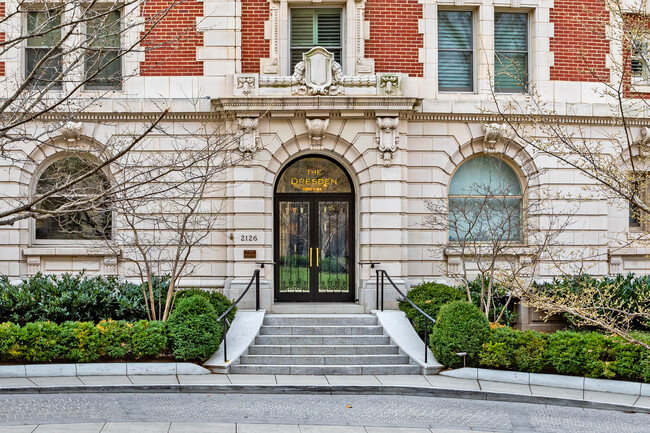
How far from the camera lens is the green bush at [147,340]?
12539 millimetres

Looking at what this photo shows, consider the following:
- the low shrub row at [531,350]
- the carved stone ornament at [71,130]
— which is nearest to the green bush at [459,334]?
the low shrub row at [531,350]

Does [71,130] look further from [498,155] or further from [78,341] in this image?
[498,155]

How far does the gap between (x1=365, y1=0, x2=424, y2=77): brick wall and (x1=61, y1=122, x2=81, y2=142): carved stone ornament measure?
704cm

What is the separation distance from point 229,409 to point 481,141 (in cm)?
973

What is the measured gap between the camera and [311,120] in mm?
16281

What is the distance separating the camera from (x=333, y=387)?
11812 mm

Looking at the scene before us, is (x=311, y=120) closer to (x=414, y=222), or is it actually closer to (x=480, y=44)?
(x=414, y=222)

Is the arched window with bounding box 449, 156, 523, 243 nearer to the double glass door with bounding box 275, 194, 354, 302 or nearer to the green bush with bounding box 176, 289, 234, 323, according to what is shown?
the double glass door with bounding box 275, 194, 354, 302

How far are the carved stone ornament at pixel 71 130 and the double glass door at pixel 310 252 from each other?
16.2 ft

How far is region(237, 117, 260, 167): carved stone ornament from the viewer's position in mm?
16094

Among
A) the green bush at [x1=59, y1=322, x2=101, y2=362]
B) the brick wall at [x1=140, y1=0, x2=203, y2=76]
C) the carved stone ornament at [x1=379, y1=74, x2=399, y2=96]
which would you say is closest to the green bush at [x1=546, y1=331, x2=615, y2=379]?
the carved stone ornament at [x1=379, y1=74, x2=399, y2=96]

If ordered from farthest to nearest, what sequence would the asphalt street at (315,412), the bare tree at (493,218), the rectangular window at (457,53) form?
the rectangular window at (457,53), the bare tree at (493,218), the asphalt street at (315,412)

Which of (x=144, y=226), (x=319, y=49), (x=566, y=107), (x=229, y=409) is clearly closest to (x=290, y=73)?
(x=319, y=49)

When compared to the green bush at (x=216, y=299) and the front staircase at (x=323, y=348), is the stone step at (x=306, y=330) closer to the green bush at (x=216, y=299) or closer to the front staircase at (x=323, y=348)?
the front staircase at (x=323, y=348)
